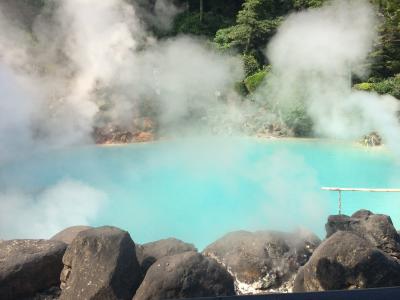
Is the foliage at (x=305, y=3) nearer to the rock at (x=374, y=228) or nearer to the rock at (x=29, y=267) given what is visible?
the rock at (x=374, y=228)

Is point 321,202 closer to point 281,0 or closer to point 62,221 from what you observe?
point 62,221

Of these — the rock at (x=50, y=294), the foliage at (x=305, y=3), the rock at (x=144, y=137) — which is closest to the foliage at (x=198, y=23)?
the foliage at (x=305, y=3)

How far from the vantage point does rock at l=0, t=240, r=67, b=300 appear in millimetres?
4617

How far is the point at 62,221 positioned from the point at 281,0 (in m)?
15.4

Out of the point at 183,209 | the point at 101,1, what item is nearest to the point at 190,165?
the point at 183,209

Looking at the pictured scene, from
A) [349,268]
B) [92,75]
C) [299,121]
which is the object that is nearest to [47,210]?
[349,268]

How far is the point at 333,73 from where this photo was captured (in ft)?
54.2

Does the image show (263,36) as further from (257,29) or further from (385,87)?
(385,87)

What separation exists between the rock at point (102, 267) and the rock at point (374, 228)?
2.44 m

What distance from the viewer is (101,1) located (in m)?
18.9

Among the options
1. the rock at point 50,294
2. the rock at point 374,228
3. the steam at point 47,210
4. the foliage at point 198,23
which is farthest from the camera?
the foliage at point 198,23

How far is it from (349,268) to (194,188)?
6153mm

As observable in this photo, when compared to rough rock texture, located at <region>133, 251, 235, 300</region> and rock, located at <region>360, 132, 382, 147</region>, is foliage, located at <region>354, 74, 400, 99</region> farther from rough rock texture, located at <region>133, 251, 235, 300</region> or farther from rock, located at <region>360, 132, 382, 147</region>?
rough rock texture, located at <region>133, 251, 235, 300</region>

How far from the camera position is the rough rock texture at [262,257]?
16.3 feet
